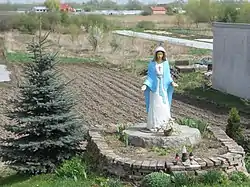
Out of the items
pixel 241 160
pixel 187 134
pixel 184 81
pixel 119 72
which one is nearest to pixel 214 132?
pixel 187 134

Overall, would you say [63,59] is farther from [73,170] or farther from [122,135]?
[73,170]

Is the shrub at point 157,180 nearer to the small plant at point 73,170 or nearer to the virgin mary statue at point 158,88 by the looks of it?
the small plant at point 73,170

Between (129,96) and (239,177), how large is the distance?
50.2 feet

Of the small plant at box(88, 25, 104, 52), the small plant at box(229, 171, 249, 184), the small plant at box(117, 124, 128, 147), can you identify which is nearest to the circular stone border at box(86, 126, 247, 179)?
the small plant at box(229, 171, 249, 184)

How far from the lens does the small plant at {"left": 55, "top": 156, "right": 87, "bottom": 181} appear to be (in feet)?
31.9

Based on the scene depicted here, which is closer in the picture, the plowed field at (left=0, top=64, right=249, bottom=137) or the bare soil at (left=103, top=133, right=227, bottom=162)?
the bare soil at (left=103, top=133, right=227, bottom=162)

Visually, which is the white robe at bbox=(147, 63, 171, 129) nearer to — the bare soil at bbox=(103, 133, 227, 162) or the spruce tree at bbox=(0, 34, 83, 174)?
the bare soil at bbox=(103, 133, 227, 162)

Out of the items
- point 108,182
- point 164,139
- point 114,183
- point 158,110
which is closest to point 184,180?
point 114,183

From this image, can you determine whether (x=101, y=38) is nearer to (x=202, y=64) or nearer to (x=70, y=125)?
(x=202, y=64)

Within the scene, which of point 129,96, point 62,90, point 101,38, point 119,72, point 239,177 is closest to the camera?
point 239,177

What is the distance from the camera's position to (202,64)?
33.7 metres

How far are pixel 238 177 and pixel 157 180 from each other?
142cm

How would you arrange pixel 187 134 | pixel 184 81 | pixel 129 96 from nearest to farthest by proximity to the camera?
1. pixel 187 134
2. pixel 129 96
3. pixel 184 81

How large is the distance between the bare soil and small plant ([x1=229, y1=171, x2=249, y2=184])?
0.66 meters
